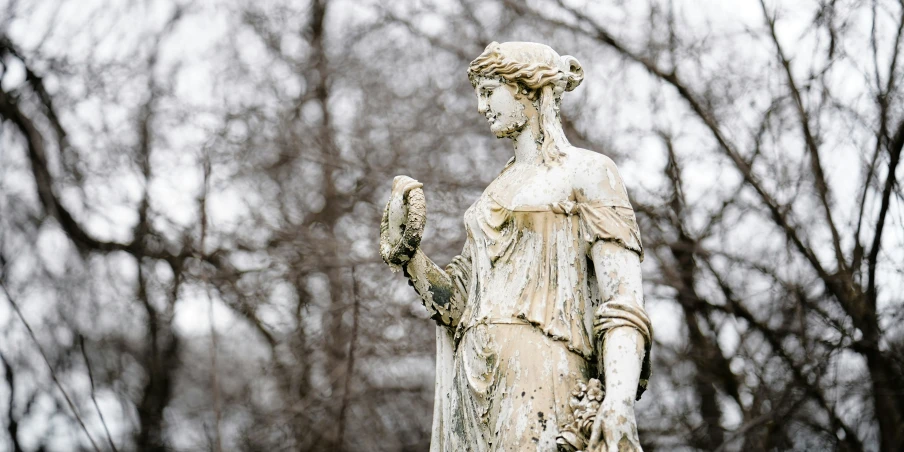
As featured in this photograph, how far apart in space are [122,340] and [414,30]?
4.25 meters

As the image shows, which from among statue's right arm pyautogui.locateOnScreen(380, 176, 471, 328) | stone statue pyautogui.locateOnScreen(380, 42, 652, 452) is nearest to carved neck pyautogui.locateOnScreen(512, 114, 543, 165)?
stone statue pyautogui.locateOnScreen(380, 42, 652, 452)

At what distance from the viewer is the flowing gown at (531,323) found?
4547mm

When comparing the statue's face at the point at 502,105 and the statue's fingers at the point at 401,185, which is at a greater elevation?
the statue's face at the point at 502,105

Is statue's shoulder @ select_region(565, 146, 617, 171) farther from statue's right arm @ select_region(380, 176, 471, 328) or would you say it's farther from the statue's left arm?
statue's right arm @ select_region(380, 176, 471, 328)

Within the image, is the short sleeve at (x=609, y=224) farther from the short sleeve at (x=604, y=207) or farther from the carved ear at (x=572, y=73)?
the carved ear at (x=572, y=73)

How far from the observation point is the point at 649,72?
1311 centimetres

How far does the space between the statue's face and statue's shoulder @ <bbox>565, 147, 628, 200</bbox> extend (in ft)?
0.84

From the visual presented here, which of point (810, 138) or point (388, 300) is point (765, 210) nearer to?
point (810, 138)

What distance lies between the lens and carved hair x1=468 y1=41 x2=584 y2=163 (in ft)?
16.2

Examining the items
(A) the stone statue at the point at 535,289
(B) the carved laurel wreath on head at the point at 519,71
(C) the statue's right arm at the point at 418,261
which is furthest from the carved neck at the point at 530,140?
(C) the statue's right arm at the point at 418,261

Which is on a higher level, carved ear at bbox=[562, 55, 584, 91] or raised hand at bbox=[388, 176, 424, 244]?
carved ear at bbox=[562, 55, 584, 91]

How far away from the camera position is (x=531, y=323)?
4.66 meters

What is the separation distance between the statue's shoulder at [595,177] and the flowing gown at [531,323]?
11 mm

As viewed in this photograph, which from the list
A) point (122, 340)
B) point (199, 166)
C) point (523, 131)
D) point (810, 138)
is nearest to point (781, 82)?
point (810, 138)
